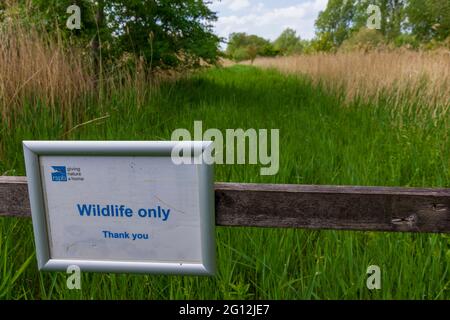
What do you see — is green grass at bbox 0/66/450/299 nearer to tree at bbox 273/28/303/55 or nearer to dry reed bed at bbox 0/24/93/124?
dry reed bed at bbox 0/24/93/124

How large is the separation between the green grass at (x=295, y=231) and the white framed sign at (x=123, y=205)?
11.4 inches

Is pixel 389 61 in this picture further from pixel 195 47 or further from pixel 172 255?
pixel 172 255

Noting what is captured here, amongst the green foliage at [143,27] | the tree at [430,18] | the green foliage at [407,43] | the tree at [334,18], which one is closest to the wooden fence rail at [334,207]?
the green foliage at [143,27]

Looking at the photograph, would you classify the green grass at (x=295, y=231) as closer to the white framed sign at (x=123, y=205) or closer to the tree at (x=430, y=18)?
the white framed sign at (x=123, y=205)

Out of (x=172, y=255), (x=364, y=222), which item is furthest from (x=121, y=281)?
(x=364, y=222)

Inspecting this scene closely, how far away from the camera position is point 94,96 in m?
3.70

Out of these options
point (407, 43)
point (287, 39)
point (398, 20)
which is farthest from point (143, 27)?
point (287, 39)

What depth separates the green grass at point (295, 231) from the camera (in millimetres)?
1346

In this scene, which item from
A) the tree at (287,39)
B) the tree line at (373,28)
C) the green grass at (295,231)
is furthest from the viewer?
the tree at (287,39)

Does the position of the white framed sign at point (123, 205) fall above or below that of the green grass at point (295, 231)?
above

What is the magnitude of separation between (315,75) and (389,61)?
114 inches

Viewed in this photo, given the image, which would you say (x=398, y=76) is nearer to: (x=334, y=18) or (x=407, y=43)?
(x=407, y=43)

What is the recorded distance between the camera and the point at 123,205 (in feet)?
3.30

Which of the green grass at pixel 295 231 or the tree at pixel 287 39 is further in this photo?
the tree at pixel 287 39
